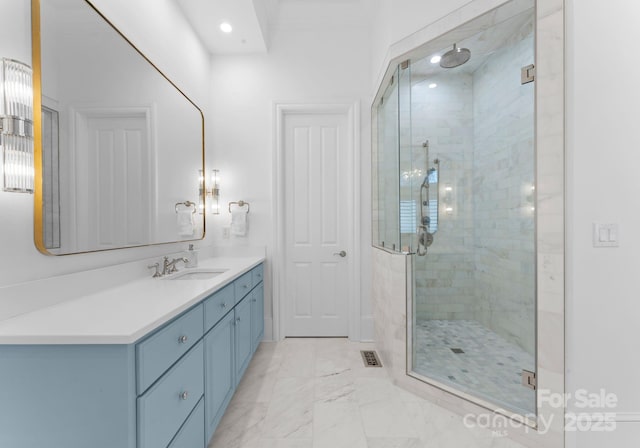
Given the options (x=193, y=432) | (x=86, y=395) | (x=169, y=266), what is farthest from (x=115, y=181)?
(x=193, y=432)

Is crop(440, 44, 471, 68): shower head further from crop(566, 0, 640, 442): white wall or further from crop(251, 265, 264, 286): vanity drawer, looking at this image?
crop(251, 265, 264, 286): vanity drawer

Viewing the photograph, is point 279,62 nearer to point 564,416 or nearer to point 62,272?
point 62,272

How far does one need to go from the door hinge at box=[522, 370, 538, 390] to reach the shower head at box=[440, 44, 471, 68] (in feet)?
6.95

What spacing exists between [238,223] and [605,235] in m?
2.66

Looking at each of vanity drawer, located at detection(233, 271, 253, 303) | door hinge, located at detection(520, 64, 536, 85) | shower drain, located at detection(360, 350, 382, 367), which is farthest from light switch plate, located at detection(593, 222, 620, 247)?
vanity drawer, located at detection(233, 271, 253, 303)

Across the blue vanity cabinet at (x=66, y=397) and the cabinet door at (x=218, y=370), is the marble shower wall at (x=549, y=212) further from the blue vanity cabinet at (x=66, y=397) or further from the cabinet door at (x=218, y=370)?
the blue vanity cabinet at (x=66, y=397)

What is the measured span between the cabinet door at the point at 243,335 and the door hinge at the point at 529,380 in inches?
68.9

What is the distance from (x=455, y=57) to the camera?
6.89 ft

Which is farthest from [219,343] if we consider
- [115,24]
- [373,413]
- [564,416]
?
[115,24]

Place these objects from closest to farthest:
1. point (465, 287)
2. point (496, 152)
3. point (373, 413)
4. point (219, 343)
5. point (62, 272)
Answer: point (62, 272) < point (219, 343) < point (373, 413) < point (496, 152) < point (465, 287)

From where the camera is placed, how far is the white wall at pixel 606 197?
1.40 meters

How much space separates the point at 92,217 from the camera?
4.78 ft

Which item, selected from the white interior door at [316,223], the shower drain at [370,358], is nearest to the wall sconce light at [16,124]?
the white interior door at [316,223]

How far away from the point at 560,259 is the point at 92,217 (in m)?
2.39
